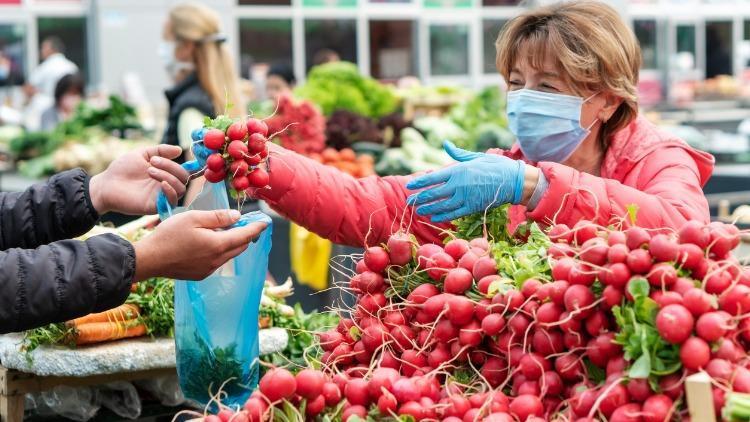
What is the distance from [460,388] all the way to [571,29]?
1113 mm

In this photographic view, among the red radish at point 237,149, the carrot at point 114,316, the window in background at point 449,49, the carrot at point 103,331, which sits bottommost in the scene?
the carrot at point 103,331

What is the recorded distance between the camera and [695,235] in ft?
5.91

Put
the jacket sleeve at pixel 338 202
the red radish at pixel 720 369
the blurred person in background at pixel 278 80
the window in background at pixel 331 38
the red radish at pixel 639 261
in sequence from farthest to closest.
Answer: the window in background at pixel 331 38, the blurred person in background at pixel 278 80, the jacket sleeve at pixel 338 202, the red radish at pixel 639 261, the red radish at pixel 720 369

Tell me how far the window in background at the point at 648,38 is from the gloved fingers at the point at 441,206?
52.5 ft

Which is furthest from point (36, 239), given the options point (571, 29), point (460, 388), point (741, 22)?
point (741, 22)

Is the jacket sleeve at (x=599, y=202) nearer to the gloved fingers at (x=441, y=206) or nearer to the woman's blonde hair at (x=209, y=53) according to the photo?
the gloved fingers at (x=441, y=206)

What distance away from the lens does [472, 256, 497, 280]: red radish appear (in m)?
2.08

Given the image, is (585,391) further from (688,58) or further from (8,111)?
(688,58)

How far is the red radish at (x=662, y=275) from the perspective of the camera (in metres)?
1.72

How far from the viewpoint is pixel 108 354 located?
2791 mm

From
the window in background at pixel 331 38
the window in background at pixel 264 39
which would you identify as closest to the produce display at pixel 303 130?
the window in background at pixel 264 39

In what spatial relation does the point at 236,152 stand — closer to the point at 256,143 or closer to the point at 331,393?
the point at 256,143

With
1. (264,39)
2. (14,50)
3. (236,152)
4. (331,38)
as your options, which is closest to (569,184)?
(236,152)

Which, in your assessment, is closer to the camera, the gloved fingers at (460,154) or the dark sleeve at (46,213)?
the gloved fingers at (460,154)
